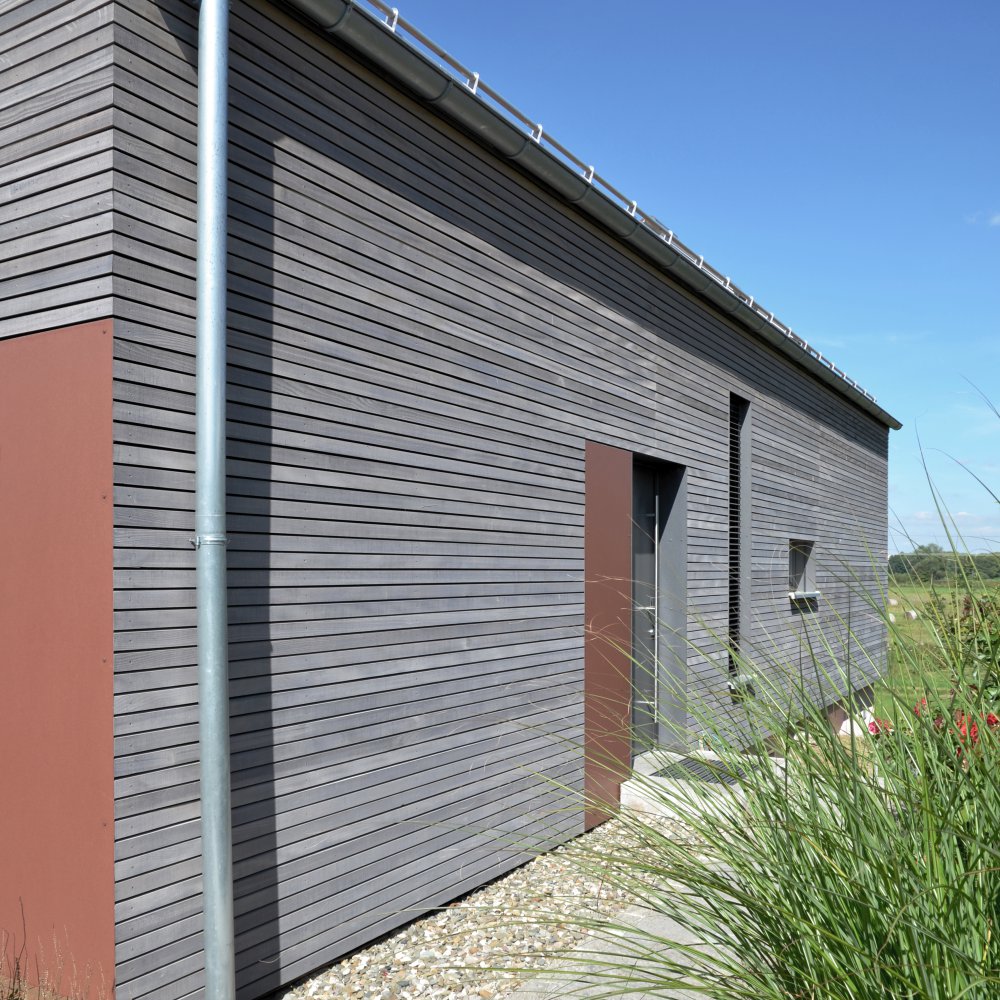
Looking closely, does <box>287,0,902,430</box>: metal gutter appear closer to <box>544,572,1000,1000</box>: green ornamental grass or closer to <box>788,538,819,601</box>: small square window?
<box>544,572,1000,1000</box>: green ornamental grass

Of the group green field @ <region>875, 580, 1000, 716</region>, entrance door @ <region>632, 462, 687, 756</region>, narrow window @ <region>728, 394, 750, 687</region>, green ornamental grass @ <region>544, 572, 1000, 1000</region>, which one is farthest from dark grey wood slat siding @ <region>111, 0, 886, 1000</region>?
narrow window @ <region>728, 394, 750, 687</region>

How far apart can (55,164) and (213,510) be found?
1421 mm

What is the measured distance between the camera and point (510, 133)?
5441 millimetres

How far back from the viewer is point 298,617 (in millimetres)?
4082

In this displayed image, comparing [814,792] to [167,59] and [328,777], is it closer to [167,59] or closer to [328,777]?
[328,777]

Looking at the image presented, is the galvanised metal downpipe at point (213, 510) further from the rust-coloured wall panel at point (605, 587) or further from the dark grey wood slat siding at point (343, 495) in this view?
the rust-coloured wall panel at point (605, 587)

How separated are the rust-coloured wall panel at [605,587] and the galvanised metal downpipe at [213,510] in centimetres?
329

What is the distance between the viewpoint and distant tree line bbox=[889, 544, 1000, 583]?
195 centimetres

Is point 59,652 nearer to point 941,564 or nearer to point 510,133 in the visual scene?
point 941,564

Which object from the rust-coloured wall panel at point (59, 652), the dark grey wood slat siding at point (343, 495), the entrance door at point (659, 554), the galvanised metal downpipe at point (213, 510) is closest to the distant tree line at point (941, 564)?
the dark grey wood slat siding at point (343, 495)

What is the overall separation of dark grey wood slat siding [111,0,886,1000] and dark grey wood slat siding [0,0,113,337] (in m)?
0.07

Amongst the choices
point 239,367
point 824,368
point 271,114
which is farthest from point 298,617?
point 824,368

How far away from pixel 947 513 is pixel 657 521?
20.7 ft

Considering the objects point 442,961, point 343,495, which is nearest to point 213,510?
point 343,495
